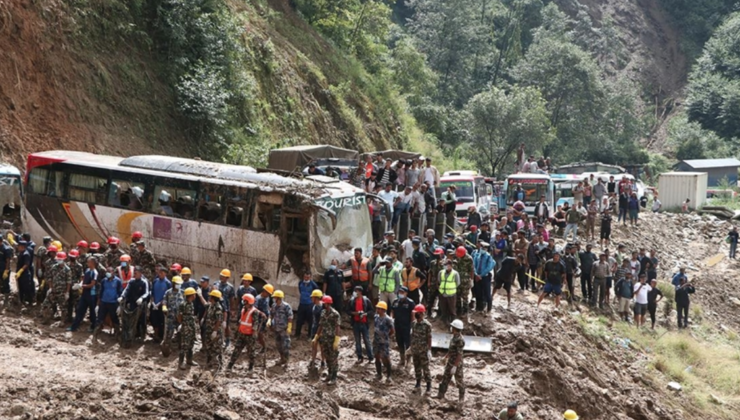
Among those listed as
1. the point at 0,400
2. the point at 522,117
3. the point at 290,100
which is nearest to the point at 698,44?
the point at 522,117

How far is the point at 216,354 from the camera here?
47.2 ft

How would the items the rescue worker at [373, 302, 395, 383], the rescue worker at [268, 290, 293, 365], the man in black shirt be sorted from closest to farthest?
the rescue worker at [373, 302, 395, 383]
the rescue worker at [268, 290, 293, 365]
the man in black shirt

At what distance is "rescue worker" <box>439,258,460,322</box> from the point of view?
16828mm

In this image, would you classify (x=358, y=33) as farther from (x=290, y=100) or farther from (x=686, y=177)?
(x=686, y=177)

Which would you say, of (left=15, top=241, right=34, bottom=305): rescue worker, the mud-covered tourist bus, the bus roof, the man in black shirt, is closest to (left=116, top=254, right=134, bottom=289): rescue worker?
(left=15, top=241, right=34, bottom=305): rescue worker

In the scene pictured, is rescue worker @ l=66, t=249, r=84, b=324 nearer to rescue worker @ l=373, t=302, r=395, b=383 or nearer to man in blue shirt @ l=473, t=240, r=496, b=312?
rescue worker @ l=373, t=302, r=395, b=383

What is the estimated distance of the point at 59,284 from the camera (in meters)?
15.7

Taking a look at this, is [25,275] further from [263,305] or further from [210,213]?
[263,305]

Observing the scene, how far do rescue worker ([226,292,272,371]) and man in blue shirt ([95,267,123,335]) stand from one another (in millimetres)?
2400

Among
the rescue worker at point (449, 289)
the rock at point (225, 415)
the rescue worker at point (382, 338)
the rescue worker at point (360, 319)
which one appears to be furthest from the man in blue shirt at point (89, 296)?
the rescue worker at point (449, 289)

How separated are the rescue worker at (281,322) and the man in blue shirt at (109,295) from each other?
2.73 meters

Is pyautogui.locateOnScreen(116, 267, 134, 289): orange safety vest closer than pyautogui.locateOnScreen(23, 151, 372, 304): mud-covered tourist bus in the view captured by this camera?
Yes

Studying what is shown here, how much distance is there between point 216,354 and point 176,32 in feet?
55.3

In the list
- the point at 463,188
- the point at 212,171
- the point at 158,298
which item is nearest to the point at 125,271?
the point at 158,298
